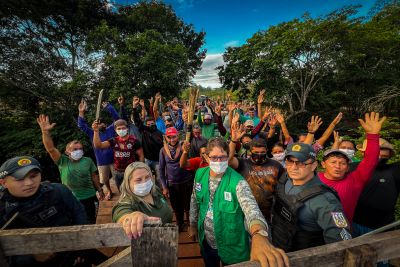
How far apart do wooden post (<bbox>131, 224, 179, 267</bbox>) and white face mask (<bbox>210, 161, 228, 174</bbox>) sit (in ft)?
4.44

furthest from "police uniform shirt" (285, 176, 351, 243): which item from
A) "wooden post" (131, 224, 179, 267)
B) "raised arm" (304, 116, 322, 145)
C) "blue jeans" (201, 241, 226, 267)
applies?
"raised arm" (304, 116, 322, 145)

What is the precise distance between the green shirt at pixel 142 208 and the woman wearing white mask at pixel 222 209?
515 mm

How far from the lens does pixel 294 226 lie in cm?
199

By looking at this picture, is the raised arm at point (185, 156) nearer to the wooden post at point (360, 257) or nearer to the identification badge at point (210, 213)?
the identification badge at point (210, 213)

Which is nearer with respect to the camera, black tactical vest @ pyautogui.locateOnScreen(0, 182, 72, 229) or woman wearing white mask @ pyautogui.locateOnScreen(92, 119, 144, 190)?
black tactical vest @ pyautogui.locateOnScreen(0, 182, 72, 229)

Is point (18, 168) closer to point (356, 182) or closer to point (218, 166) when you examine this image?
point (218, 166)

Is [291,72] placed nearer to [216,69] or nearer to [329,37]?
[329,37]

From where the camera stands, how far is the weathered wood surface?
4.40 feet

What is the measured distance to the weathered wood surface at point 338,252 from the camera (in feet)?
4.40

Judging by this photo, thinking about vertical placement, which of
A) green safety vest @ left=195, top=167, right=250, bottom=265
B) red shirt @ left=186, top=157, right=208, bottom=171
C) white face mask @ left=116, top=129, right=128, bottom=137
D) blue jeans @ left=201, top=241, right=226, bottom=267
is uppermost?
white face mask @ left=116, top=129, right=128, bottom=137

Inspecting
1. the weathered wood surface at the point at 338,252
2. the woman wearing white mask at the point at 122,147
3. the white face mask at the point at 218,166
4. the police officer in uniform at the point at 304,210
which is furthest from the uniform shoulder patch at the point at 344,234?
the woman wearing white mask at the point at 122,147

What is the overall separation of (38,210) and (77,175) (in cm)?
191

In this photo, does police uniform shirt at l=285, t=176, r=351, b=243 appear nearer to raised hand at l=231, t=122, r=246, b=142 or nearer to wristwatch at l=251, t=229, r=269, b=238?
wristwatch at l=251, t=229, r=269, b=238

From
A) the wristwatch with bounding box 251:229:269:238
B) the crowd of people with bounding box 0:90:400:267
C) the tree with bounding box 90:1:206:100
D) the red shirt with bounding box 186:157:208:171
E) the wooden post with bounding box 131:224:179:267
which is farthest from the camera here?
the tree with bounding box 90:1:206:100
